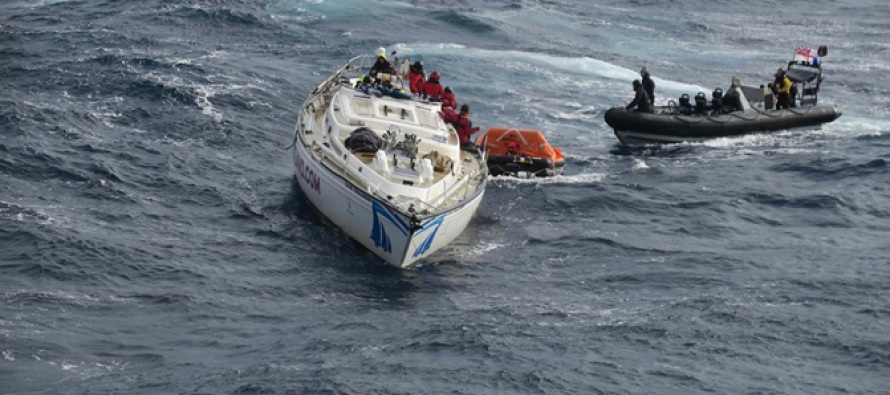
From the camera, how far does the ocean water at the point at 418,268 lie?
2259 cm

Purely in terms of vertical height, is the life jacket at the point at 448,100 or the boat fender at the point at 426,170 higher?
the life jacket at the point at 448,100

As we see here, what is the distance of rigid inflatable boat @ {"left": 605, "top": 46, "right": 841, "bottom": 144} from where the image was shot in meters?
39.9

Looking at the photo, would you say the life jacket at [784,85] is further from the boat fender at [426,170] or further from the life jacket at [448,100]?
the boat fender at [426,170]

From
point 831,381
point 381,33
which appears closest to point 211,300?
point 831,381

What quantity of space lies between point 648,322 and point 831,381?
3865mm

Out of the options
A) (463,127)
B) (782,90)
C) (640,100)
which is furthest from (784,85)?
(463,127)

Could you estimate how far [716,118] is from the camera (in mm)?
40312

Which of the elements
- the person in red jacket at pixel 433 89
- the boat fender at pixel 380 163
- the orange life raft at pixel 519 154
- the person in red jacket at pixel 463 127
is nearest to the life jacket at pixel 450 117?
the person in red jacket at pixel 463 127

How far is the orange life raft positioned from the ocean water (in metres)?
0.53

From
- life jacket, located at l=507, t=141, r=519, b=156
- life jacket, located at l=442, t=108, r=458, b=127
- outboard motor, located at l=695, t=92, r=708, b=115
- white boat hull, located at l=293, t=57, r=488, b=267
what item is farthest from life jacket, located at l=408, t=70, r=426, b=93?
outboard motor, located at l=695, t=92, r=708, b=115

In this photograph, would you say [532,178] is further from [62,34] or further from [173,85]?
[62,34]

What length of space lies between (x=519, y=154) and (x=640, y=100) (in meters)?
6.17

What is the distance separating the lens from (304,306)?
25.4 meters

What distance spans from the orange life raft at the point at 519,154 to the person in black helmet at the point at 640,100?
4.48m
